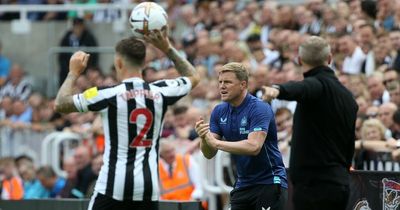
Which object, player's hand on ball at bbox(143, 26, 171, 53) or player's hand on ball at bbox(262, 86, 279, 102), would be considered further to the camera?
player's hand on ball at bbox(143, 26, 171, 53)

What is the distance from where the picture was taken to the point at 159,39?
10336 mm

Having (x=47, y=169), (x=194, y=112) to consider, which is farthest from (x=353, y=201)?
(x=47, y=169)

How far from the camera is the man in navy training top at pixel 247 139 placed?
10.1 m

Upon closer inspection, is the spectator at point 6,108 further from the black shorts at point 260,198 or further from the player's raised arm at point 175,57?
the black shorts at point 260,198

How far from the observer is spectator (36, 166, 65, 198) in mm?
17656

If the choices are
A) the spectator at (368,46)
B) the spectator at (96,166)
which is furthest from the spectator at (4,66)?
the spectator at (368,46)

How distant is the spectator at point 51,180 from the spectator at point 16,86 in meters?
4.00

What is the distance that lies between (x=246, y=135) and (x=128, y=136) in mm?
1196

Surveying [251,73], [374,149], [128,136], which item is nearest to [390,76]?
[374,149]

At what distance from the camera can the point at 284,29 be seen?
18.7 metres

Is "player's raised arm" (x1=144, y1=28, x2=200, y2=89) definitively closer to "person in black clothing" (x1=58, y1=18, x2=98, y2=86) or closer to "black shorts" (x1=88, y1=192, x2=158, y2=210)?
"black shorts" (x1=88, y1=192, x2=158, y2=210)

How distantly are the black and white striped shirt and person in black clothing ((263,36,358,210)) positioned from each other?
1222 millimetres

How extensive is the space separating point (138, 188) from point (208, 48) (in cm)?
1010

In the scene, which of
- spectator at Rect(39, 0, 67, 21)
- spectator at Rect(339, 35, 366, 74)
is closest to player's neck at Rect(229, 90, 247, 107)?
spectator at Rect(339, 35, 366, 74)
